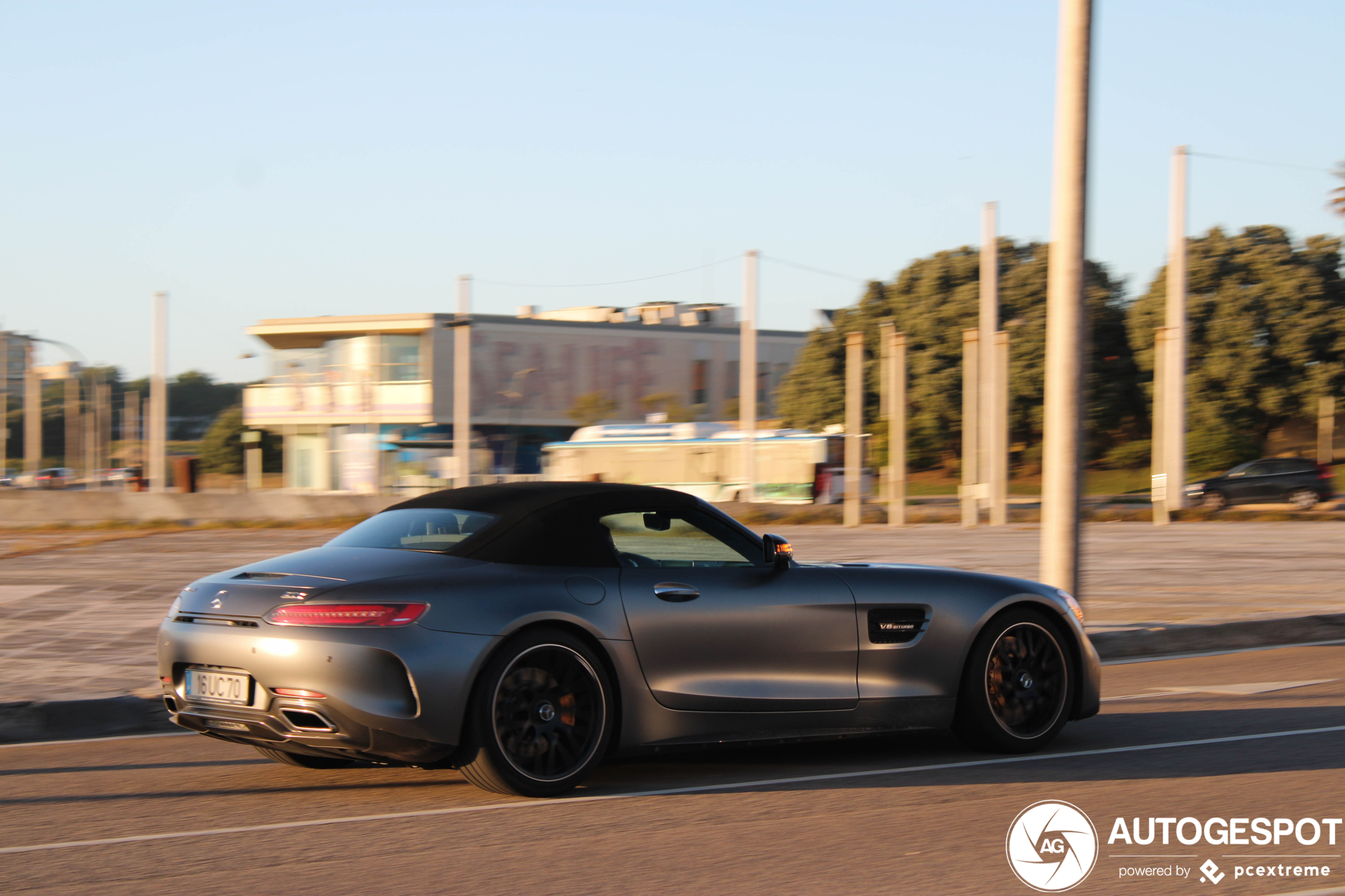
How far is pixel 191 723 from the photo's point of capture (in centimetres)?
590

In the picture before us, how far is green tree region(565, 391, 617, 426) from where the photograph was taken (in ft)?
207

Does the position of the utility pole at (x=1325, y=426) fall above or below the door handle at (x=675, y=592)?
above

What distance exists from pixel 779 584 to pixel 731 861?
1818mm

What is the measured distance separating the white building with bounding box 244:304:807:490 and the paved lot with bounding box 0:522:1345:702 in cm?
3071

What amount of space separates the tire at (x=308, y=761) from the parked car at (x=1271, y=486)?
3567 centimetres

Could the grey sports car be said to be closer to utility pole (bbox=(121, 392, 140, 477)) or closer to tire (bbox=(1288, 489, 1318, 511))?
tire (bbox=(1288, 489, 1318, 511))

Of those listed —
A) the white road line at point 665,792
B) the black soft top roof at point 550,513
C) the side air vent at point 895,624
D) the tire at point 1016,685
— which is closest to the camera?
the white road line at point 665,792

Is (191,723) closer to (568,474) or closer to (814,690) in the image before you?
(814,690)

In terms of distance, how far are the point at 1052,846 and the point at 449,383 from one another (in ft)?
189

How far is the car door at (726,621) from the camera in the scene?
6125mm

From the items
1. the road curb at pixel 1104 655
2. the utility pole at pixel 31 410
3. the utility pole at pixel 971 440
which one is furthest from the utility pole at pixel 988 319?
the utility pole at pixel 31 410

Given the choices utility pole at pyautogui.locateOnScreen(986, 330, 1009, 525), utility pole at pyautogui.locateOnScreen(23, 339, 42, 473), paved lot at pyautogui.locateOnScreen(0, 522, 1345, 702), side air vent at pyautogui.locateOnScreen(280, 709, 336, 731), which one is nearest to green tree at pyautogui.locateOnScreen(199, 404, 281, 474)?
utility pole at pyautogui.locateOnScreen(23, 339, 42, 473)

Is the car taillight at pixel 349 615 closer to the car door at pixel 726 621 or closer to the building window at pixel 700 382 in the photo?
the car door at pixel 726 621

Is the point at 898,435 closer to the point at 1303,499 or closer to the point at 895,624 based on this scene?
the point at 1303,499
